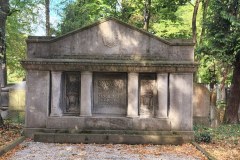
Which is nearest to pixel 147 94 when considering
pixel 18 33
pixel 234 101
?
pixel 234 101

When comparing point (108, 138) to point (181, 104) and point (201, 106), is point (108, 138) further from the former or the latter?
point (201, 106)

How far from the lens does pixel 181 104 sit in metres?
12.0

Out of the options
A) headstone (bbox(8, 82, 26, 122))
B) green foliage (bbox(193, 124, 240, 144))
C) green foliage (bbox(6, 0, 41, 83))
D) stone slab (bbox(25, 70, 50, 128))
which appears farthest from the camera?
green foliage (bbox(6, 0, 41, 83))

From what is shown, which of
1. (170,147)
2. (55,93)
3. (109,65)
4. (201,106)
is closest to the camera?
(170,147)

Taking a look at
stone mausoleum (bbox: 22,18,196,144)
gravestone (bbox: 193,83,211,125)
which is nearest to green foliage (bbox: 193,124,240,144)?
stone mausoleum (bbox: 22,18,196,144)

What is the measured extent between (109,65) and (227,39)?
658cm

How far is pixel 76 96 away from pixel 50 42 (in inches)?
83.3

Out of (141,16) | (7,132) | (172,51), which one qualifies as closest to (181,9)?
(141,16)

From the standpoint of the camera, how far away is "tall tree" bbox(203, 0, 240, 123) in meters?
15.7

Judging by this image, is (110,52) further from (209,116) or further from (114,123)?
(209,116)

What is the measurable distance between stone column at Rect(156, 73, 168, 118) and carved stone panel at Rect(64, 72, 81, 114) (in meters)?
2.89

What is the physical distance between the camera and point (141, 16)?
2683cm

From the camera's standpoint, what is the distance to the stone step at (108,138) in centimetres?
1126

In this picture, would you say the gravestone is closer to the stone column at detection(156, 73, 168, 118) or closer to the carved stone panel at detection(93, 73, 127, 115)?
the stone column at detection(156, 73, 168, 118)
